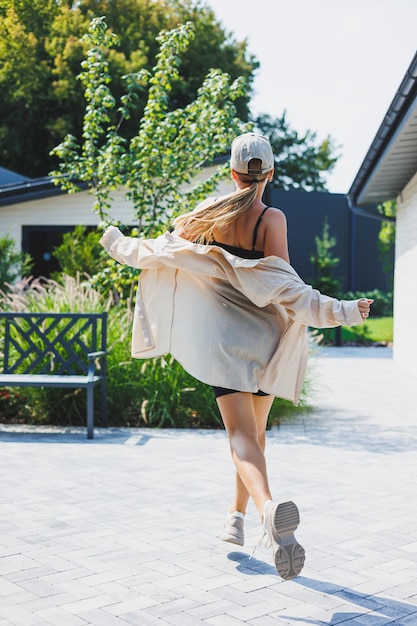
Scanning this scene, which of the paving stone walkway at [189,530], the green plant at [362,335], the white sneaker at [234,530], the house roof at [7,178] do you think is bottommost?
the paving stone walkway at [189,530]

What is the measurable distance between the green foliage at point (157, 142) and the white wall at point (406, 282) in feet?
15.7

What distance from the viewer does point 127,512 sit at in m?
5.22

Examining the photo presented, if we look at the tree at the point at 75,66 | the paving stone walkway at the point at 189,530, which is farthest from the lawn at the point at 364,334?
the paving stone walkway at the point at 189,530

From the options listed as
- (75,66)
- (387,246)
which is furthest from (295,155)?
(387,246)

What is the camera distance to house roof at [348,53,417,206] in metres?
9.43

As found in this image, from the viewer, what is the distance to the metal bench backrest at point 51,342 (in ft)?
27.6

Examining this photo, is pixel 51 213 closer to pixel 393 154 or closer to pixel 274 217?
pixel 393 154

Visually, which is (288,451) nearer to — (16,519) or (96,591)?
(16,519)

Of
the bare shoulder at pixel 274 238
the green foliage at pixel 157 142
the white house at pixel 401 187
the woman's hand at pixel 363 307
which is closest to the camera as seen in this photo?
the woman's hand at pixel 363 307

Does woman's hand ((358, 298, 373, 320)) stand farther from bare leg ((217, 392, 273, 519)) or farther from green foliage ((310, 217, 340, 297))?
green foliage ((310, 217, 340, 297))

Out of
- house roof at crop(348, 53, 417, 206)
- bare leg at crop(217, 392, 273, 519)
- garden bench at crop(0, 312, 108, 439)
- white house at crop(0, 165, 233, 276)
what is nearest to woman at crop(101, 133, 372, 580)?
bare leg at crop(217, 392, 273, 519)

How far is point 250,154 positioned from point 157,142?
6121 millimetres

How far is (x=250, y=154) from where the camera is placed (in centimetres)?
399

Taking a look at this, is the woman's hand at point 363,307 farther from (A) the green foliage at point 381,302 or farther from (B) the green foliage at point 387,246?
(A) the green foliage at point 381,302
